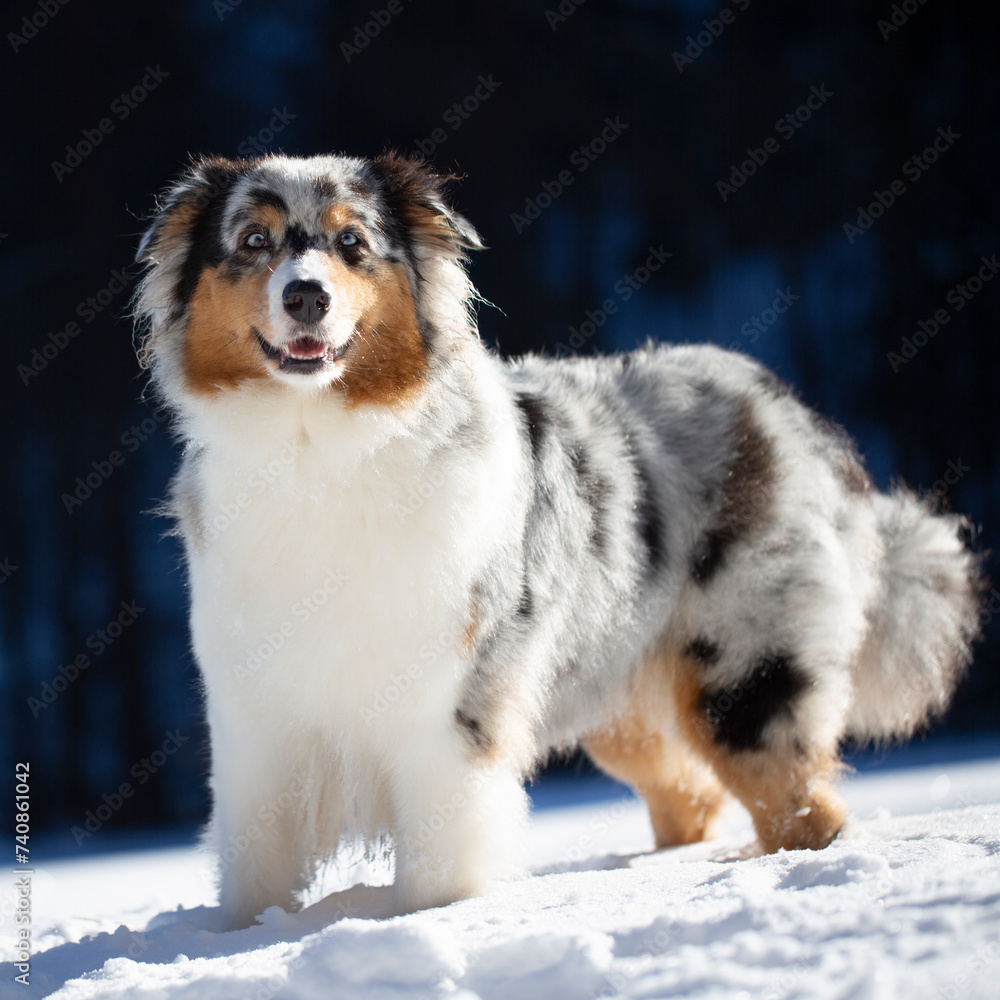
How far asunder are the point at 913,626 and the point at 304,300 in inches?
98.0

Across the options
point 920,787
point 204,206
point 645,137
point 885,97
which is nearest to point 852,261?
point 885,97

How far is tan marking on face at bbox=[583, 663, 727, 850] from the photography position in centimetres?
369

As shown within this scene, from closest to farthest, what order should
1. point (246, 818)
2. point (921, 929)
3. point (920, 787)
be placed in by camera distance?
point (921, 929), point (246, 818), point (920, 787)

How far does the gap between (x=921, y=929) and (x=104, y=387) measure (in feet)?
16.2

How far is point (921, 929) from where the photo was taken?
1658 mm

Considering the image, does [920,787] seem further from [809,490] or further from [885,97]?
[885,97]

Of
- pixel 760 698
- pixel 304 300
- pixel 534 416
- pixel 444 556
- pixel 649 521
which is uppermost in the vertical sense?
pixel 304 300

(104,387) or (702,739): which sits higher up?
(104,387)

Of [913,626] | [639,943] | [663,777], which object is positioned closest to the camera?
[639,943]

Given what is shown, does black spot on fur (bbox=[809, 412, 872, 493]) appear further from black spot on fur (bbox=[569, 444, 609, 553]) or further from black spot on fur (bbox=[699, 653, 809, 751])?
black spot on fur (bbox=[569, 444, 609, 553])

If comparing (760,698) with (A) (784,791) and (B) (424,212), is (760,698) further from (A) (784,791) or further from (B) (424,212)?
(B) (424,212)

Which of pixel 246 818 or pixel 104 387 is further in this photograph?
pixel 104 387

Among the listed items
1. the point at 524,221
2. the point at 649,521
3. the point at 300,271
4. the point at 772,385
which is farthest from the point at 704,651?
the point at 524,221

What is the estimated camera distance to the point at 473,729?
2.52 meters
